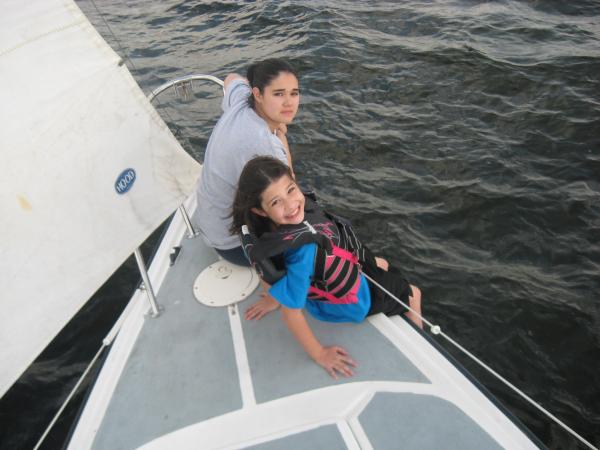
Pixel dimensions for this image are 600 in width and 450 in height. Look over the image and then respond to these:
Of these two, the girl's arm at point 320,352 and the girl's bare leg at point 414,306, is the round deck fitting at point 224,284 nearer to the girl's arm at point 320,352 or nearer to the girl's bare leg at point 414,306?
the girl's arm at point 320,352

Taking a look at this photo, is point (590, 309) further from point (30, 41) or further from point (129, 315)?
point (30, 41)

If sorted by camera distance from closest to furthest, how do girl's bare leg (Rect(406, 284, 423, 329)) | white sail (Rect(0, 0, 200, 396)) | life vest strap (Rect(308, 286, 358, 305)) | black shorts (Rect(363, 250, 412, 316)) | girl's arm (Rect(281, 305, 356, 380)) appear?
white sail (Rect(0, 0, 200, 396)), girl's arm (Rect(281, 305, 356, 380)), life vest strap (Rect(308, 286, 358, 305)), black shorts (Rect(363, 250, 412, 316)), girl's bare leg (Rect(406, 284, 423, 329))

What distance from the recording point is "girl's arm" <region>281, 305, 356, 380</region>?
2.20 meters

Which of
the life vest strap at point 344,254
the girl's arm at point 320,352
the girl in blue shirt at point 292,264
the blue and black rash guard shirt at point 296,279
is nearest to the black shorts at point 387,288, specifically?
the girl in blue shirt at point 292,264

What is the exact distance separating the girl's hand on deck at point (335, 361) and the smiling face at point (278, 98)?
136cm

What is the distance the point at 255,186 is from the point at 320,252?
0.46 meters

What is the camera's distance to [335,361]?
224cm

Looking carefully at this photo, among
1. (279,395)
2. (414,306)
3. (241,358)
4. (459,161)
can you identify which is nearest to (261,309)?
(241,358)

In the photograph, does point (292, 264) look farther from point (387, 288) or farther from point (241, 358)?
point (387, 288)

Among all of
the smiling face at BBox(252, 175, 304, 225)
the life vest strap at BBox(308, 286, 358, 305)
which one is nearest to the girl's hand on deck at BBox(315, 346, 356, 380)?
the life vest strap at BBox(308, 286, 358, 305)

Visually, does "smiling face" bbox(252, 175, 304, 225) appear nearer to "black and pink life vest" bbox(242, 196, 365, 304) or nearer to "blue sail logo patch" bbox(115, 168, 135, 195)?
"black and pink life vest" bbox(242, 196, 365, 304)

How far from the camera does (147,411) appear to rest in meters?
2.15

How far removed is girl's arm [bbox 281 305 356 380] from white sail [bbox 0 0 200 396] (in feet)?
2.99

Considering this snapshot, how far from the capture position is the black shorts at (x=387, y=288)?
2.50 meters
